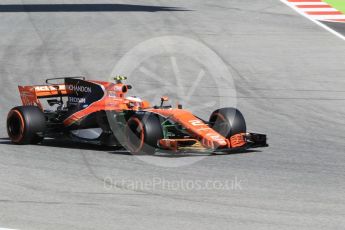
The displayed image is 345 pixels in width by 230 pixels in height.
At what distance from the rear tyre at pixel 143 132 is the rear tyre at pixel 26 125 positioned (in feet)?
5.77

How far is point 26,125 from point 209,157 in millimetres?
3079

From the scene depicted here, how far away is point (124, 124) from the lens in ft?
45.8

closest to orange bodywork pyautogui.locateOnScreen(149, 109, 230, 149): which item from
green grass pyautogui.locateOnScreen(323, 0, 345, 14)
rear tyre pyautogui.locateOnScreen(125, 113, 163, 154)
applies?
rear tyre pyautogui.locateOnScreen(125, 113, 163, 154)

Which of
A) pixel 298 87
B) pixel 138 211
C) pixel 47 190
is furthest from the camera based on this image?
pixel 298 87

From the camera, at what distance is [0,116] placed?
59.6ft

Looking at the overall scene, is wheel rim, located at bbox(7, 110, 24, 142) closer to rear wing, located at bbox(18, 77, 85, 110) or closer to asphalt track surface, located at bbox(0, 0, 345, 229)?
asphalt track surface, located at bbox(0, 0, 345, 229)

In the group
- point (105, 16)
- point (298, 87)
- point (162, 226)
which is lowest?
point (162, 226)

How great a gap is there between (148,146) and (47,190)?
8.53 ft

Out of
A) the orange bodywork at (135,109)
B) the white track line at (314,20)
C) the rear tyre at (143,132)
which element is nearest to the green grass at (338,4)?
the white track line at (314,20)

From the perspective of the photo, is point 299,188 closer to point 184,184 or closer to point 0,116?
point 184,184

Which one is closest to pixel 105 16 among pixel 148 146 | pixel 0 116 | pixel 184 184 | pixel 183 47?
pixel 183 47

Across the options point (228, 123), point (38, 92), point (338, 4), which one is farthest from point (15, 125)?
point (338, 4)

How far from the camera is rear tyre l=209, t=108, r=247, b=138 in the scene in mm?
13914

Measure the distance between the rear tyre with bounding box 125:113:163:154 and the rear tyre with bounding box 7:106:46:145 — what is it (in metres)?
1.76
